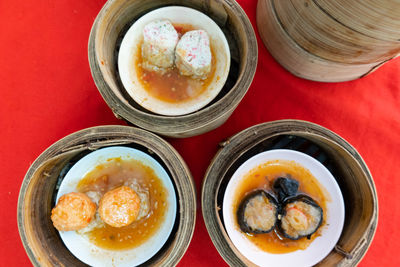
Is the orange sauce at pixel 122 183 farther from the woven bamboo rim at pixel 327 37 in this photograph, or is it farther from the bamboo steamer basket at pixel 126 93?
the woven bamboo rim at pixel 327 37

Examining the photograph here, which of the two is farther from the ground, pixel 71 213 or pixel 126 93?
pixel 126 93

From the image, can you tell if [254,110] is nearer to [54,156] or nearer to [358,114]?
[358,114]

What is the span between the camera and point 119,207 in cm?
118

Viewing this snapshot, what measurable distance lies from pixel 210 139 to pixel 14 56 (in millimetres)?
1199

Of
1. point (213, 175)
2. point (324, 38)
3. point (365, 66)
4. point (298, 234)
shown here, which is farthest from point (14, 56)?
point (365, 66)

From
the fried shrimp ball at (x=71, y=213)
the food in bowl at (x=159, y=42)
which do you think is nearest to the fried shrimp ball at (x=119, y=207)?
the fried shrimp ball at (x=71, y=213)

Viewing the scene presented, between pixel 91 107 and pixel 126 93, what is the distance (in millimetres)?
297

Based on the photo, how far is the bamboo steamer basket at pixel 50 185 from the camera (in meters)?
1.14

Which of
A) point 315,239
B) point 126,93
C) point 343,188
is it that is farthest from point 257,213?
point 126,93

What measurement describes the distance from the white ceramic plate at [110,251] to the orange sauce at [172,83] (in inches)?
12.0

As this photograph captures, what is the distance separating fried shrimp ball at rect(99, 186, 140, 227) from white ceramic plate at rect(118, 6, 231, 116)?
40 cm

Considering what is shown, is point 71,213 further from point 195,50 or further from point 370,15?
point 370,15

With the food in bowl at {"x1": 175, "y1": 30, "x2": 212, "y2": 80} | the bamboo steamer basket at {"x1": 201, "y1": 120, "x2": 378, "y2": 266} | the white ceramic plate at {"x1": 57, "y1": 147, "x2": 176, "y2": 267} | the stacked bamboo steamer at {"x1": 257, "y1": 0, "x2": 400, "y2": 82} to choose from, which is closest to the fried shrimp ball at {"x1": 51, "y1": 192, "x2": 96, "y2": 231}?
the white ceramic plate at {"x1": 57, "y1": 147, "x2": 176, "y2": 267}

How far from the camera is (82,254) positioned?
1.23m
